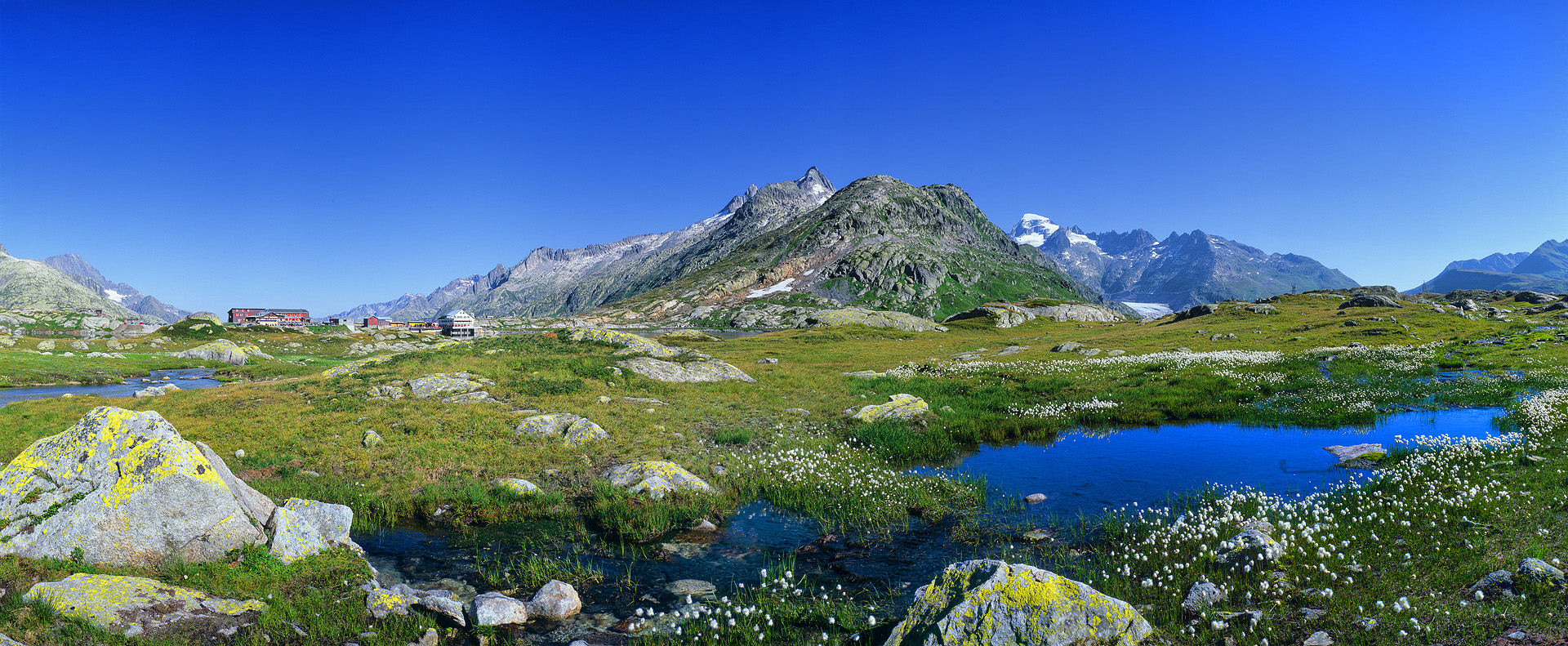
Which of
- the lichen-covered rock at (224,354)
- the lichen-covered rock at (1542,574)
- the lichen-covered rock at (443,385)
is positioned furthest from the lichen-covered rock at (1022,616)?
the lichen-covered rock at (224,354)

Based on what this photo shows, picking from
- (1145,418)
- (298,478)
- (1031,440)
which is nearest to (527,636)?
(298,478)

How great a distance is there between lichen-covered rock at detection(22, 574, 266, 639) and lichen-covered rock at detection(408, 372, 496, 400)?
66.2ft

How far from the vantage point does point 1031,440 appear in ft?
80.5

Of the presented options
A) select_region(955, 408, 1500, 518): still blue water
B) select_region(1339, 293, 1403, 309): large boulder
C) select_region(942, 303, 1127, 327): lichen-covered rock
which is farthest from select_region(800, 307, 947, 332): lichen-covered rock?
select_region(955, 408, 1500, 518): still blue water

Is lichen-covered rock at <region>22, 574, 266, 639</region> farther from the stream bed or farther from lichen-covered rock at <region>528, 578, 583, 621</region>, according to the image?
lichen-covered rock at <region>528, 578, 583, 621</region>

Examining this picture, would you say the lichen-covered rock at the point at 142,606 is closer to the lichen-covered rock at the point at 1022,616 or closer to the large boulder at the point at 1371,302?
the lichen-covered rock at the point at 1022,616

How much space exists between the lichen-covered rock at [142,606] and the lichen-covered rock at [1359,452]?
94.6 ft

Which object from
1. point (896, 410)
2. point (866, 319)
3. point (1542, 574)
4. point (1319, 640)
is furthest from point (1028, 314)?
point (1319, 640)

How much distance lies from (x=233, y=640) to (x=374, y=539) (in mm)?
6021

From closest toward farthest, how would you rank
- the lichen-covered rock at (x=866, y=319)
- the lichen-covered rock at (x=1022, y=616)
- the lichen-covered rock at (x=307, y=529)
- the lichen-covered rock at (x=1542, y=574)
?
the lichen-covered rock at (x=1022, y=616), the lichen-covered rock at (x=1542, y=574), the lichen-covered rock at (x=307, y=529), the lichen-covered rock at (x=866, y=319)

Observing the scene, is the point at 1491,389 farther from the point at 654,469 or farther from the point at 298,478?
the point at 298,478

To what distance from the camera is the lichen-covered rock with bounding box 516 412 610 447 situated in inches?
872

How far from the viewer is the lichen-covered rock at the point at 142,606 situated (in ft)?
27.2

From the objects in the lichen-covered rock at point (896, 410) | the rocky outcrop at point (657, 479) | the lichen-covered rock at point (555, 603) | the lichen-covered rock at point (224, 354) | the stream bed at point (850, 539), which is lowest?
the stream bed at point (850, 539)
